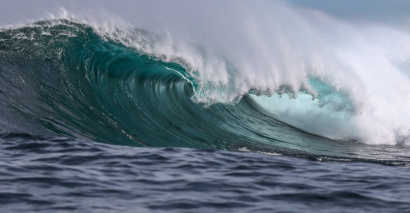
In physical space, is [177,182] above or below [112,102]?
below

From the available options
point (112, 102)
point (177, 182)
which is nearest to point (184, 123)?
point (112, 102)

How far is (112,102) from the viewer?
9.55m

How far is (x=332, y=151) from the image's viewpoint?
930cm

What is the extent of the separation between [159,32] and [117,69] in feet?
5.75

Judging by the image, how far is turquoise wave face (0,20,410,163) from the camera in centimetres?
793

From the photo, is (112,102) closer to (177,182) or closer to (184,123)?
(184,123)

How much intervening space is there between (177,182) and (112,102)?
5.81 metres

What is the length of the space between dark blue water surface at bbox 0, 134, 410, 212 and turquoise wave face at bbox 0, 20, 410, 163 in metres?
2.25

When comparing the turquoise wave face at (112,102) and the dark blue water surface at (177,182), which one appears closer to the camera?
the dark blue water surface at (177,182)

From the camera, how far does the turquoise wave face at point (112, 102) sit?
7.93 m

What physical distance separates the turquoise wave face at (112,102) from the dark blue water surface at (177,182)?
7.38ft

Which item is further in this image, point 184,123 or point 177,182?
point 184,123

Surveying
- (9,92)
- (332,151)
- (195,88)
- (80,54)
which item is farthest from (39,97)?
(332,151)

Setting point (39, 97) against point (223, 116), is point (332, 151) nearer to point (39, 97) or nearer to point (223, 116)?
point (223, 116)
